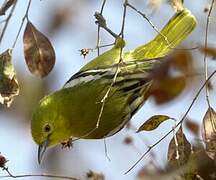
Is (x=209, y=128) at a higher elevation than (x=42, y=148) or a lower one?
higher

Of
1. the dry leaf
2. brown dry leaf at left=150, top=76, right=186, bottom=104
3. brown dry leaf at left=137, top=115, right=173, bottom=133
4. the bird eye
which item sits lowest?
the bird eye

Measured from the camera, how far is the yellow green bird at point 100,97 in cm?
407

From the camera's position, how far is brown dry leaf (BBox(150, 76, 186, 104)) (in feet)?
5.08

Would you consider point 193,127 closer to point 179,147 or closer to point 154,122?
point 179,147

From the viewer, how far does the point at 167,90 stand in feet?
5.14

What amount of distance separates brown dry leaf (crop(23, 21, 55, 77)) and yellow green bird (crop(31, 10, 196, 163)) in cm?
74

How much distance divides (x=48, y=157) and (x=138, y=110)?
5.05ft

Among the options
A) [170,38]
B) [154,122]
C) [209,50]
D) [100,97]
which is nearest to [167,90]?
[209,50]

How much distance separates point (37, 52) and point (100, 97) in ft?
3.34

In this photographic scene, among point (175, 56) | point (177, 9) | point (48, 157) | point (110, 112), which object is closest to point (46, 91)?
point (48, 157)

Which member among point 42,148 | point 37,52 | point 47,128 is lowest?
point 42,148

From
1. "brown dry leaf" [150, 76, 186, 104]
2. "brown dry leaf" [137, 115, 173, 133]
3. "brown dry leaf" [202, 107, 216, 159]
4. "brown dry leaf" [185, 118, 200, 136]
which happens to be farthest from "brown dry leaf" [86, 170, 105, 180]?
"brown dry leaf" [150, 76, 186, 104]

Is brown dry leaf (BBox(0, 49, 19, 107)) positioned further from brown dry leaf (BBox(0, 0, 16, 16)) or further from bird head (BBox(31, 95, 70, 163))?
bird head (BBox(31, 95, 70, 163))

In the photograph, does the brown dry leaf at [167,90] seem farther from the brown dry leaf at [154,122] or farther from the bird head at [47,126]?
the bird head at [47,126]
